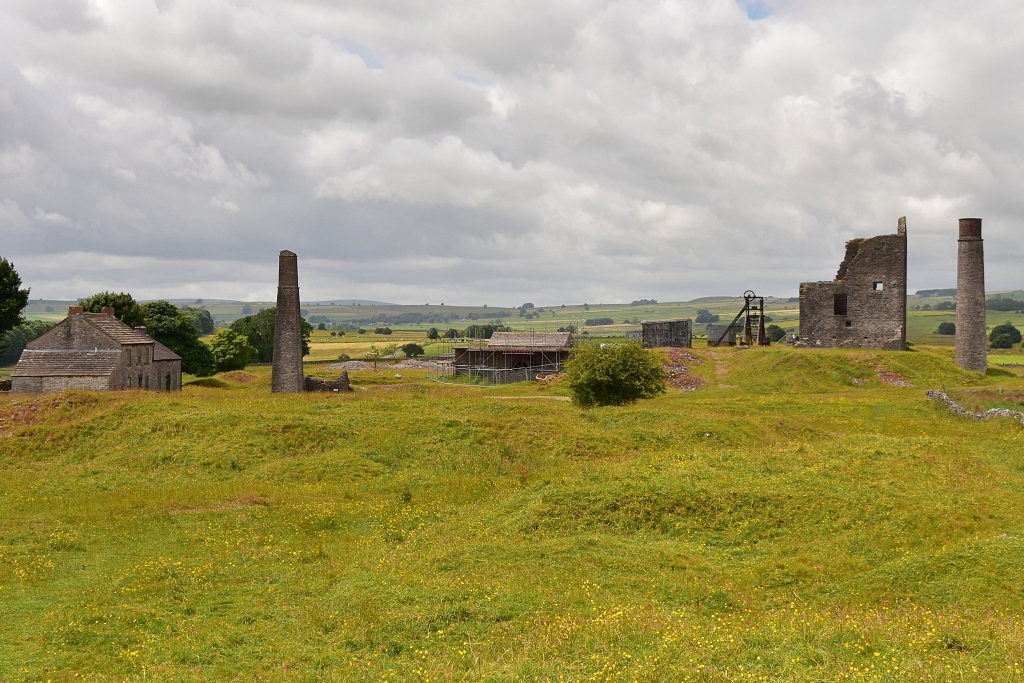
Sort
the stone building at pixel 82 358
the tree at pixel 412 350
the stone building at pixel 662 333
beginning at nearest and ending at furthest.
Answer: the stone building at pixel 82 358 < the stone building at pixel 662 333 < the tree at pixel 412 350

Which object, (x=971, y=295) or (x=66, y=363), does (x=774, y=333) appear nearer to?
(x=971, y=295)

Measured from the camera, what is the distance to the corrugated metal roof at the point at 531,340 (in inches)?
3130

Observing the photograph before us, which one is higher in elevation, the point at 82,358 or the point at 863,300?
the point at 863,300

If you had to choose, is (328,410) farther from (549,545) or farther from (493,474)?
(549,545)

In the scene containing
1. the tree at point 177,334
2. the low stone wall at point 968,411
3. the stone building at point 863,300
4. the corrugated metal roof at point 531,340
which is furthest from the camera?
the corrugated metal roof at point 531,340

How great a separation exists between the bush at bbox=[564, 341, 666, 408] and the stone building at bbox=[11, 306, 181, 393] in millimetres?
29245

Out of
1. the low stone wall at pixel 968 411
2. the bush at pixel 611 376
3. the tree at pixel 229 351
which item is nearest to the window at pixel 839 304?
the low stone wall at pixel 968 411

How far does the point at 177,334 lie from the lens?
76.6 metres

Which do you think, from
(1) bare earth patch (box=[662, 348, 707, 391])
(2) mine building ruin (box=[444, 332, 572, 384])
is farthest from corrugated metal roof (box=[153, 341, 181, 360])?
(1) bare earth patch (box=[662, 348, 707, 391])

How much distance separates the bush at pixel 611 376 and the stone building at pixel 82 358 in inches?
1151

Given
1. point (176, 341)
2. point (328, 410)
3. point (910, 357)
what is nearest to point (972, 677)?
point (328, 410)

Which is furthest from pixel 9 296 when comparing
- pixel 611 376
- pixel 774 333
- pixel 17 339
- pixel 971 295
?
pixel 774 333

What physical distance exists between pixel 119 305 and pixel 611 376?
51618mm

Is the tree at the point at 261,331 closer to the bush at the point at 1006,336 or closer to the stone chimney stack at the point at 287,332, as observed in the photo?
the stone chimney stack at the point at 287,332
